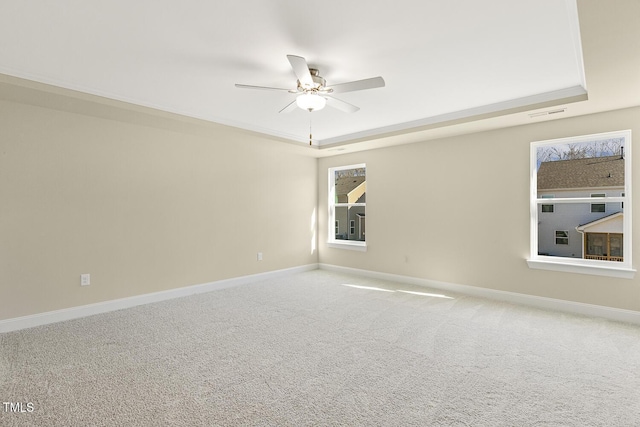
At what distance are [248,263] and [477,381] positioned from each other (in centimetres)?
389

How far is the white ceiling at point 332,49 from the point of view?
2.03 m

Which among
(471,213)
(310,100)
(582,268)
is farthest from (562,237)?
(310,100)

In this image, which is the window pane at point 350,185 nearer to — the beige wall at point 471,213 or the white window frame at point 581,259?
the beige wall at point 471,213

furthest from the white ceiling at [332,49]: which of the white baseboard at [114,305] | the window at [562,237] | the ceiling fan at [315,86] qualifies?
the white baseboard at [114,305]

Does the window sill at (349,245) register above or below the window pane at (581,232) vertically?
below

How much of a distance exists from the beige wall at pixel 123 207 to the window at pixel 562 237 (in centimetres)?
412

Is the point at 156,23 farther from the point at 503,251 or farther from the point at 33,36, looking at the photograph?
the point at 503,251

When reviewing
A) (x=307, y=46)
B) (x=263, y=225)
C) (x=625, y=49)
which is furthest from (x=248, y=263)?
(x=625, y=49)

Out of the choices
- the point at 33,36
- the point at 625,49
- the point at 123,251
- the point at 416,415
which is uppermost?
the point at 33,36

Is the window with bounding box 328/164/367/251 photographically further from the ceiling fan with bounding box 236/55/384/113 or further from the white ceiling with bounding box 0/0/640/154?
the ceiling fan with bounding box 236/55/384/113

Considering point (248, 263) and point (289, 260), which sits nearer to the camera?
point (248, 263)

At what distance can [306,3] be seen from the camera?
1988 mm

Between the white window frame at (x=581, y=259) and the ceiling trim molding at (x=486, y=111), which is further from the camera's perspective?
the white window frame at (x=581, y=259)

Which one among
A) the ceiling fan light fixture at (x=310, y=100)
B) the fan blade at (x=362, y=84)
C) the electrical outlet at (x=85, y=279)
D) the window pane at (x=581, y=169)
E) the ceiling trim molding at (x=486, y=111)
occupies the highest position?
the ceiling trim molding at (x=486, y=111)
